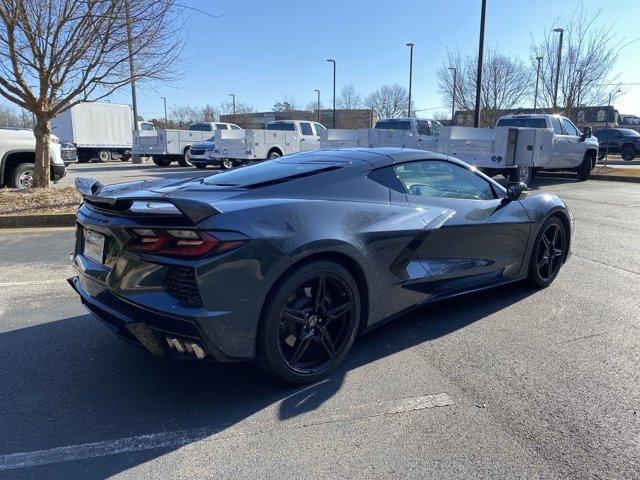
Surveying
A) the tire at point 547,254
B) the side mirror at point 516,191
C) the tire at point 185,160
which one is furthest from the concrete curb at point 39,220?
the tire at point 185,160

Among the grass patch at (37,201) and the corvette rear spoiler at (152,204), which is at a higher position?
the corvette rear spoiler at (152,204)

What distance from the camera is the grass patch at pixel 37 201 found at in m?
8.58

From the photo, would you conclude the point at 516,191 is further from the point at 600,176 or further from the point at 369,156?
the point at 600,176

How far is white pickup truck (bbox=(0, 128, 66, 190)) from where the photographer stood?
32.9 feet

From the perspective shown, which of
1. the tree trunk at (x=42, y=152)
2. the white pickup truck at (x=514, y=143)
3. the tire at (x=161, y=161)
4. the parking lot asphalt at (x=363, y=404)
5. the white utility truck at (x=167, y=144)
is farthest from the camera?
the tire at (x=161, y=161)

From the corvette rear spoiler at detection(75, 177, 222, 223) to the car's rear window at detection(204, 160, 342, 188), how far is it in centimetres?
62

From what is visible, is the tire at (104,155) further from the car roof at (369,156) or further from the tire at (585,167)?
the car roof at (369,156)

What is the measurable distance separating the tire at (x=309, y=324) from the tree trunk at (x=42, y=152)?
8.48m

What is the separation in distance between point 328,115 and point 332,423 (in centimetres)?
6110

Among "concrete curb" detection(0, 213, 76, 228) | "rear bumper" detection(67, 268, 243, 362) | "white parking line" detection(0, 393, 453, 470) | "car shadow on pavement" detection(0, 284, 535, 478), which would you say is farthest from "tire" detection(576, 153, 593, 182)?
"rear bumper" detection(67, 268, 243, 362)

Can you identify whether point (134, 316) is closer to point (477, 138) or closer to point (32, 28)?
point (32, 28)

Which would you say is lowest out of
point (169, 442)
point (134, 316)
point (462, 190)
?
point (169, 442)

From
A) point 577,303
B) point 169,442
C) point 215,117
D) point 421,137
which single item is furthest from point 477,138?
point 215,117

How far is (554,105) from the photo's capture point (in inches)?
829
